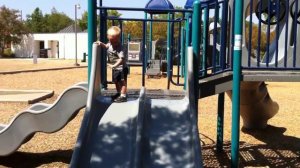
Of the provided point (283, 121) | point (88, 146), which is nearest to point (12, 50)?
point (283, 121)

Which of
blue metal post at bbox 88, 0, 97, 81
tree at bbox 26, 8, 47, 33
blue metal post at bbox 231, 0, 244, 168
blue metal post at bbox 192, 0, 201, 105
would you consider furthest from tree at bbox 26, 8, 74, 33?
blue metal post at bbox 231, 0, 244, 168

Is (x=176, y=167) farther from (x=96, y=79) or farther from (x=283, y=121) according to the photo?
(x=283, y=121)

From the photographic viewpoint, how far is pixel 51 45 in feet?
211

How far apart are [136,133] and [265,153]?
3.66 meters

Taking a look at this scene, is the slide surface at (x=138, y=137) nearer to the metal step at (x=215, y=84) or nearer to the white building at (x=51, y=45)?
the metal step at (x=215, y=84)

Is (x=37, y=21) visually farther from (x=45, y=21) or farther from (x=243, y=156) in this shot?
(x=243, y=156)

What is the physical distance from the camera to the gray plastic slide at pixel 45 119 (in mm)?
6156

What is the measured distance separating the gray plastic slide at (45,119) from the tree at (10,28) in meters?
56.4

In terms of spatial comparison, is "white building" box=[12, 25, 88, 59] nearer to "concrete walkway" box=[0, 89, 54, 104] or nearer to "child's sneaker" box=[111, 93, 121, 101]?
"concrete walkway" box=[0, 89, 54, 104]

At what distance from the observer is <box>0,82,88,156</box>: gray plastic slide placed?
6156 millimetres

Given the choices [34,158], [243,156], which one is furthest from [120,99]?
[243,156]

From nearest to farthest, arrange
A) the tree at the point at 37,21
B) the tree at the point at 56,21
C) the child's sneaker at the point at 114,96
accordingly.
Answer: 1. the child's sneaker at the point at 114,96
2. the tree at the point at 37,21
3. the tree at the point at 56,21

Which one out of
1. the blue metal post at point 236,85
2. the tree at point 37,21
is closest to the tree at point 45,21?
the tree at point 37,21

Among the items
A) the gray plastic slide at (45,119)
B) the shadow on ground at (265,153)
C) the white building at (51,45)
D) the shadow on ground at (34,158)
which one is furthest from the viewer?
the white building at (51,45)
